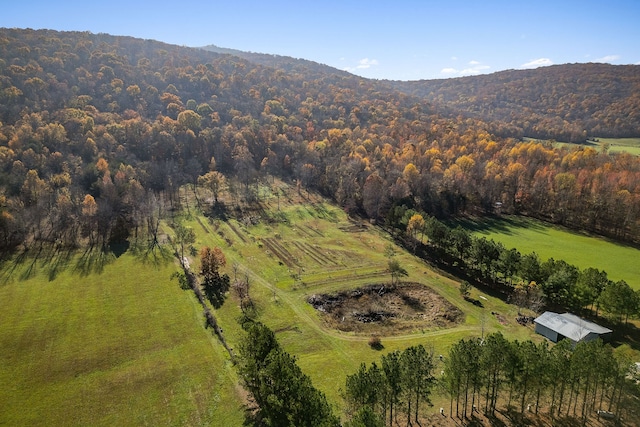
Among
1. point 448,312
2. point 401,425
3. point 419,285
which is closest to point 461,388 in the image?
point 401,425

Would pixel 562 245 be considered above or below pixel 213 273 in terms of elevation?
above

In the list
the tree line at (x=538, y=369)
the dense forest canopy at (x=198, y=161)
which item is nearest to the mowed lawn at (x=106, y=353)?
the dense forest canopy at (x=198, y=161)

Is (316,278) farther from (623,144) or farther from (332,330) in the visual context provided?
(623,144)

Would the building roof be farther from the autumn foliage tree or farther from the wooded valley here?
the autumn foliage tree

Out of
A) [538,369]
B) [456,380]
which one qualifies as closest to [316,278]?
[456,380]

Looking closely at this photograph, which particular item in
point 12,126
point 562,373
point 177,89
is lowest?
point 562,373

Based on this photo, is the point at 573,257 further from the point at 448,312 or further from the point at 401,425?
the point at 401,425
